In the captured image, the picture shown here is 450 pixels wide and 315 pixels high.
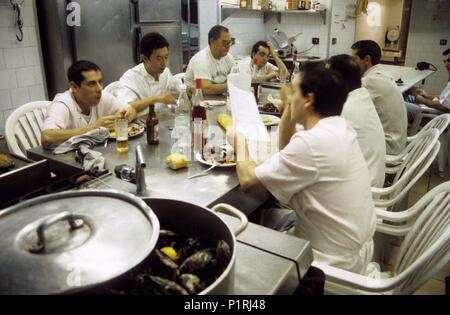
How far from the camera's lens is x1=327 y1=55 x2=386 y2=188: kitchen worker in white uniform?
2293 millimetres

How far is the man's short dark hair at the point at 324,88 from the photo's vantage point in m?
1.53

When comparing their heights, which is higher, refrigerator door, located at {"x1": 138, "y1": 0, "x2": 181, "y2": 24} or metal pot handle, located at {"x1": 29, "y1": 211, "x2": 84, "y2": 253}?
refrigerator door, located at {"x1": 138, "y1": 0, "x2": 181, "y2": 24}

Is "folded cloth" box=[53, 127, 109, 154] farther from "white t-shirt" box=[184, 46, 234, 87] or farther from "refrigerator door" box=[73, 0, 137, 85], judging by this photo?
"refrigerator door" box=[73, 0, 137, 85]

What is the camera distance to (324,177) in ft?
4.83

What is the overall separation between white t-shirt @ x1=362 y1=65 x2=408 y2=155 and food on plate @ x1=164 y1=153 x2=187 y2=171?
6.14 ft

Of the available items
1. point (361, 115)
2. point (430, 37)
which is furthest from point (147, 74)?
point (430, 37)

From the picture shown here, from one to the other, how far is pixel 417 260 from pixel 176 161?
1.06 meters

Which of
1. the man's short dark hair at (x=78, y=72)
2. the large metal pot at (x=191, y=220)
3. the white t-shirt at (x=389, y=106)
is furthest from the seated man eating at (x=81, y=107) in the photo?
the white t-shirt at (x=389, y=106)

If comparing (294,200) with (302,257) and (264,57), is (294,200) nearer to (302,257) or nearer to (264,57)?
(302,257)

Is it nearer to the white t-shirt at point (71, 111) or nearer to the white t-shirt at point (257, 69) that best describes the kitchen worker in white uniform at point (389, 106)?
the white t-shirt at point (257, 69)

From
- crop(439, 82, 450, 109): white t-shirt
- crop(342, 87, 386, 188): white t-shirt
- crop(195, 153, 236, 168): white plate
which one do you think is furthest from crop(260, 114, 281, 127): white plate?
crop(439, 82, 450, 109): white t-shirt
